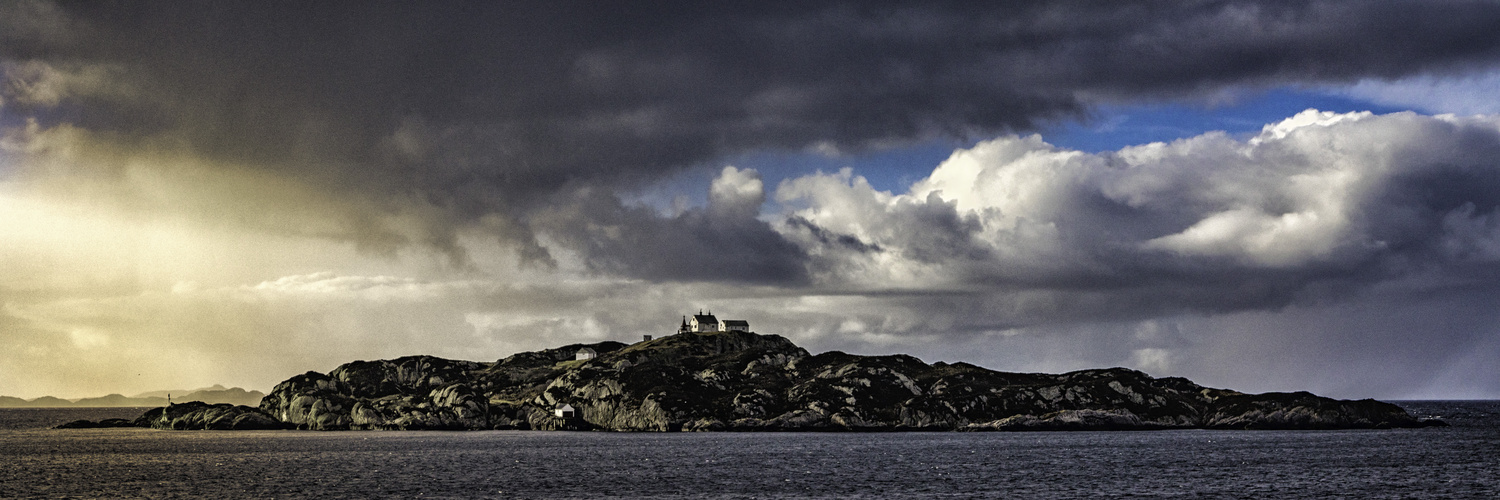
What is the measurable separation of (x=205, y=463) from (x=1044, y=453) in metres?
123

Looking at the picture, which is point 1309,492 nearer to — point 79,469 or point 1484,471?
point 1484,471

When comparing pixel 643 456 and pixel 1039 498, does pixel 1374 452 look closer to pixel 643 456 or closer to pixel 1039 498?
pixel 1039 498

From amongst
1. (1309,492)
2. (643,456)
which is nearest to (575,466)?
(643,456)

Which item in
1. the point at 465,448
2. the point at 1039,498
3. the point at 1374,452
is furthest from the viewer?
the point at 465,448

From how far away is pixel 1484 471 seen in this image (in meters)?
137

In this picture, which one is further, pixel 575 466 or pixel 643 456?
pixel 643 456

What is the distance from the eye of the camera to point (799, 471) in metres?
143

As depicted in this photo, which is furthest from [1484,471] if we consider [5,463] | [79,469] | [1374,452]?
[5,463]

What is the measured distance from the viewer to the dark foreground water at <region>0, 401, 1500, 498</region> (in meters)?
120

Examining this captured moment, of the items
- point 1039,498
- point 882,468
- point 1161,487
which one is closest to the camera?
point 1039,498

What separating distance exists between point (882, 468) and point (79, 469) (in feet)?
359

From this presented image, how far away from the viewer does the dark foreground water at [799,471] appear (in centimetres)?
11975

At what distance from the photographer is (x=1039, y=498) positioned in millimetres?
111812

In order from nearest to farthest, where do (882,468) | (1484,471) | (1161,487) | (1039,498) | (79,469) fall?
(1039,498) → (1161,487) → (1484,471) → (882,468) → (79,469)
